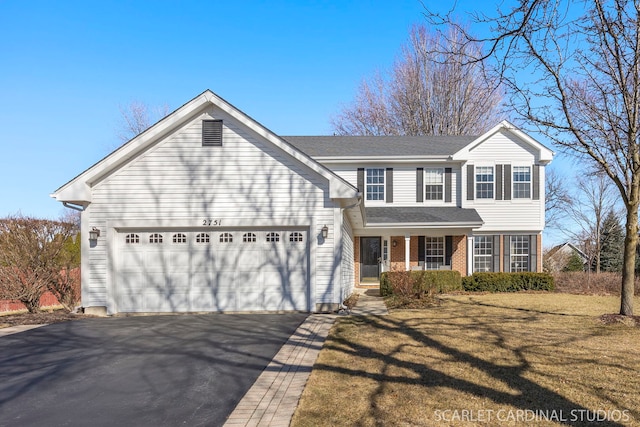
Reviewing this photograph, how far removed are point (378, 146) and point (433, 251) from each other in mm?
5531

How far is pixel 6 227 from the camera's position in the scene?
12.3 m

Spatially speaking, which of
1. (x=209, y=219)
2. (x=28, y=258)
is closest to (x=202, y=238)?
(x=209, y=219)

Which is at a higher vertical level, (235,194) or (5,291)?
(235,194)

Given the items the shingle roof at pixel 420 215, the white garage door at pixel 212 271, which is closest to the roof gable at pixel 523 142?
the shingle roof at pixel 420 215

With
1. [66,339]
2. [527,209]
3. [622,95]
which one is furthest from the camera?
[527,209]

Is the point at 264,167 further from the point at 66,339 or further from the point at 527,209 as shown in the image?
the point at 527,209

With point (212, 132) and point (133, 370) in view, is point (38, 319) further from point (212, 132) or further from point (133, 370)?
point (133, 370)

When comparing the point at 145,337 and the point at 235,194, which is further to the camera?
the point at 235,194

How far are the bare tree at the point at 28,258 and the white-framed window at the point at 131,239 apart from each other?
2.24 m

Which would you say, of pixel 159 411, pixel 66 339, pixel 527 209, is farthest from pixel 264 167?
pixel 527 209

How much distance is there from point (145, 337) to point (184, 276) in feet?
10.8

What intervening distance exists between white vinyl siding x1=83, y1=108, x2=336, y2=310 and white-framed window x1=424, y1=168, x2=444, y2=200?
934cm

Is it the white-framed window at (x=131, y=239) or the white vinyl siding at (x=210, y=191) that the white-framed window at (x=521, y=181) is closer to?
the white vinyl siding at (x=210, y=191)

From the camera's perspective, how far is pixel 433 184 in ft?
66.8
